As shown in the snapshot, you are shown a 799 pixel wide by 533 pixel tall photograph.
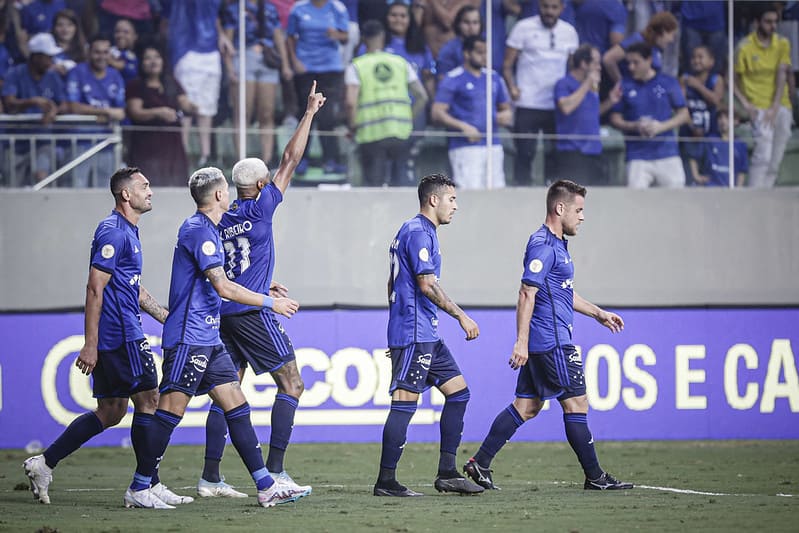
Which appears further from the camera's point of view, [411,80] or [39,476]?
[411,80]

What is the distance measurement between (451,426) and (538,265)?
1.29 m

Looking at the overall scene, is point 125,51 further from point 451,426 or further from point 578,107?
point 451,426

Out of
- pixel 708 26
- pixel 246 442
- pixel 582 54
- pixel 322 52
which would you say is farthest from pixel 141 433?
pixel 708 26

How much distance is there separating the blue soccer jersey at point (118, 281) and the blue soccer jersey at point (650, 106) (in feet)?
26.5

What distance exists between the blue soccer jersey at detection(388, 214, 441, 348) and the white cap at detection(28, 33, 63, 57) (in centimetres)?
700

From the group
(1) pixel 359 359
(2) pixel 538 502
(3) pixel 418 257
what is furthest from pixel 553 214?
(1) pixel 359 359

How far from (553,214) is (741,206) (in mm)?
7194

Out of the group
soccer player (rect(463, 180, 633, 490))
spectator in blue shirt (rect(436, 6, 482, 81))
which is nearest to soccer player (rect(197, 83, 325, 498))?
soccer player (rect(463, 180, 633, 490))

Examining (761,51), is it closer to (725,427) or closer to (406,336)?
(725,427)

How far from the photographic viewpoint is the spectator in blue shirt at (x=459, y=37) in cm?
1451

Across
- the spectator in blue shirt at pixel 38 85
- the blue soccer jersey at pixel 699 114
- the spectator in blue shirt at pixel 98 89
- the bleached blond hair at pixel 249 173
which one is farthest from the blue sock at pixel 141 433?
the blue soccer jersey at pixel 699 114

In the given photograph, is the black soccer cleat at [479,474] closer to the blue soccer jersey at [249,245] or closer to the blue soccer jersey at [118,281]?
the blue soccer jersey at [249,245]

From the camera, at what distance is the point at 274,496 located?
25.4 feet

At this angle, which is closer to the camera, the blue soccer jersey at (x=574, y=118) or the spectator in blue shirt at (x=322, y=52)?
the spectator in blue shirt at (x=322, y=52)
